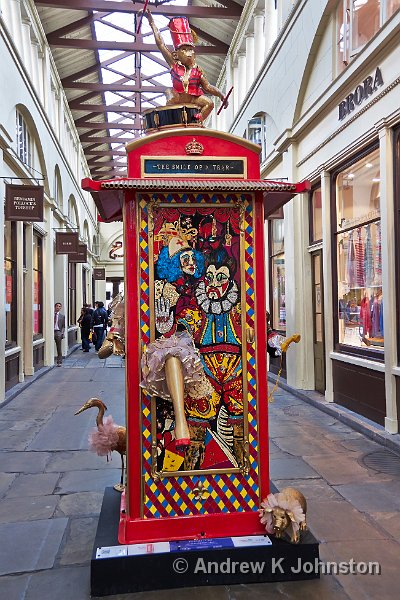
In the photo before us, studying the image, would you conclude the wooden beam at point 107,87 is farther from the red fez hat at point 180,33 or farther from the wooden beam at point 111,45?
the red fez hat at point 180,33

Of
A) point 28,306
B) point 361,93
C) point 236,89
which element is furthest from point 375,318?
point 236,89

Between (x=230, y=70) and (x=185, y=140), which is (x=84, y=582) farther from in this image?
(x=230, y=70)

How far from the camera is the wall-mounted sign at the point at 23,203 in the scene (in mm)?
8844

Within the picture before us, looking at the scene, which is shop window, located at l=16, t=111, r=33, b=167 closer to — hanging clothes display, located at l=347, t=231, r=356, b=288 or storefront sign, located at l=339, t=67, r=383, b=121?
storefront sign, located at l=339, t=67, r=383, b=121

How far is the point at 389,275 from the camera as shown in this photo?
6078 mm

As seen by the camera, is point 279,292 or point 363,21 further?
point 279,292

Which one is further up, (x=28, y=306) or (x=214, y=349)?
(x=28, y=306)

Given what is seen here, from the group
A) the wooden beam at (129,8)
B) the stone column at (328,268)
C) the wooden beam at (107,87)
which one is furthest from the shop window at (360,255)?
the wooden beam at (107,87)

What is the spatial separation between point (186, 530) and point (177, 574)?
0.27 metres

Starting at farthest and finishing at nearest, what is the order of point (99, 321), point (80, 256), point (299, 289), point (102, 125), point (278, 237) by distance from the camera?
point (102, 125), point (99, 321), point (80, 256), point (278, 237), point (299, 289)

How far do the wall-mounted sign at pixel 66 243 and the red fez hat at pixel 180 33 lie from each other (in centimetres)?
1102

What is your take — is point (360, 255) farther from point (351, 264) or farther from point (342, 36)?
point (342, 36)

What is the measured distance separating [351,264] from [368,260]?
0.56 meters

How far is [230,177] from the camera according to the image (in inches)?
128
